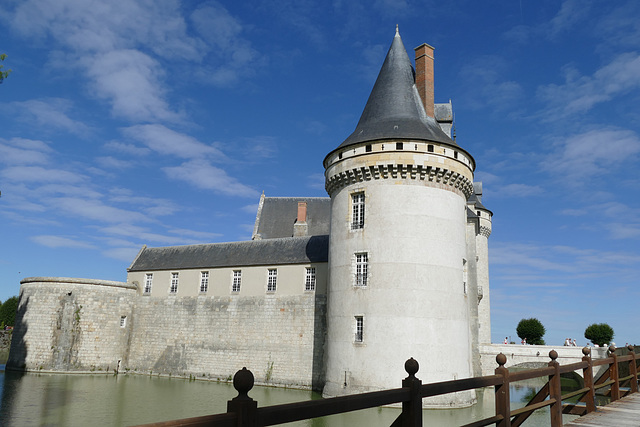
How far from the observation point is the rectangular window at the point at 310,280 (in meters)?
21.3

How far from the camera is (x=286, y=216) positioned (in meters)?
33.2

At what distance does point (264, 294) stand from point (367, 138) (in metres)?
9.21

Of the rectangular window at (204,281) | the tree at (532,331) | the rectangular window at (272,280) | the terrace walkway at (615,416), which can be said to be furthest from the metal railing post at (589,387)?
the tree at (532,331)

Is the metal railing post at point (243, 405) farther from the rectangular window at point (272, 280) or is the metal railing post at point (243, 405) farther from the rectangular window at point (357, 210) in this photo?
the rectangular window at point (272, 280)

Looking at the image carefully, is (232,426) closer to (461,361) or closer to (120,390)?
(461,361)

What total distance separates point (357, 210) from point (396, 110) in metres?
4.05

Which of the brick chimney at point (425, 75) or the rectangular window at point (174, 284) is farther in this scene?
the rectangular window at point (174, 284)

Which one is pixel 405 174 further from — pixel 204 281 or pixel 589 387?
pixel 204 281

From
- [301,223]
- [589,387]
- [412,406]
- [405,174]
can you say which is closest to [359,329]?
[405,174]

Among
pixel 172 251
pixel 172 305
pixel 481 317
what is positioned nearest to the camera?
pixel 172 305

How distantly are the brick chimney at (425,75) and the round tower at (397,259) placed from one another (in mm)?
1533

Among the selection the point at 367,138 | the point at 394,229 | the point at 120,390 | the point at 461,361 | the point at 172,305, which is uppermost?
the point at 367,138

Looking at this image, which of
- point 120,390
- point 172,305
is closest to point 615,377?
point 120,390

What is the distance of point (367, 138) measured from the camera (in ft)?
56.4
